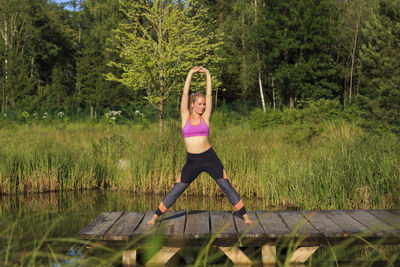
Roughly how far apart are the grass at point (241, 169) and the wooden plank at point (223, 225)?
2511 mm

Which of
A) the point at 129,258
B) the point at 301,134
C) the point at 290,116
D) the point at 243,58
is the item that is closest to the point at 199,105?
the point at 129,258

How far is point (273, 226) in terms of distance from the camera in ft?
17.0

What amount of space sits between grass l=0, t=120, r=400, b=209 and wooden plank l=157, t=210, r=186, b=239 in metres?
2.94

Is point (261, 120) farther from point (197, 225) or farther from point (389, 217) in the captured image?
point (197, 225)

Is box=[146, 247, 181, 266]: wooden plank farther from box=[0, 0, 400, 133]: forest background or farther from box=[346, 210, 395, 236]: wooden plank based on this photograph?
box=[0, 0, 400, 133]: forest background

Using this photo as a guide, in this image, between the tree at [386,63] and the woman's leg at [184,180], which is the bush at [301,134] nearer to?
the tree at [386,63]

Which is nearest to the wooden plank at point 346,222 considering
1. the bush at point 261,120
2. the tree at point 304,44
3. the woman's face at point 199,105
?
the woman's face at point 199,105

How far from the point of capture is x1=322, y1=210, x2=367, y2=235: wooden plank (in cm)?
499

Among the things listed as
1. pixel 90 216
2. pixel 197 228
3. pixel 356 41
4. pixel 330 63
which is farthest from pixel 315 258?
pixel 356 41

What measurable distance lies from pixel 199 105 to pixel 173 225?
1557 mm

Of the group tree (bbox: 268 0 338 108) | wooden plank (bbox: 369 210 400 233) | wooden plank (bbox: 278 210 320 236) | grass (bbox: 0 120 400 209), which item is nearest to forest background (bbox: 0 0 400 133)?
tree (bbox: 268 0 338 108)

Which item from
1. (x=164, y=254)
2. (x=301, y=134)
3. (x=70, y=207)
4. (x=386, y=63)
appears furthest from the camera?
(x=386, y=63)

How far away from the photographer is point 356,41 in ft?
115

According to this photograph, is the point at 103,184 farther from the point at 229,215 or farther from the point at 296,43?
the point at 296,43
